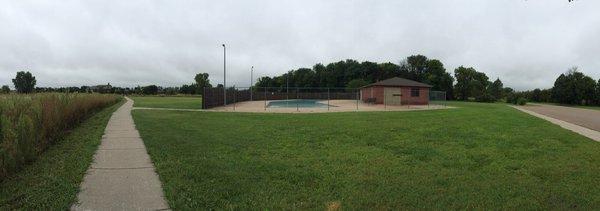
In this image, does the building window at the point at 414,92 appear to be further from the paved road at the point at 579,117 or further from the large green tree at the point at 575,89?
the large green tree at the point at 575,89

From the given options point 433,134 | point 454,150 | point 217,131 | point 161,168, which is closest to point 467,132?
point 433,134

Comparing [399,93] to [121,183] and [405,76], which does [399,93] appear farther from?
[405,76]

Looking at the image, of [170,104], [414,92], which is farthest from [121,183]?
[414,92]

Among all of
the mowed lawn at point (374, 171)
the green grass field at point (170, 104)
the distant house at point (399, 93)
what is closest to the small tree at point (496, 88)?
the distant house at point (399, 93)

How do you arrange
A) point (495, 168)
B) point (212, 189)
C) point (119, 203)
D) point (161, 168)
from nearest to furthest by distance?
point (119, 203) < point (212, 189) < point (161, 168) < point (495, 168)

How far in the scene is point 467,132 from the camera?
12.4 meters

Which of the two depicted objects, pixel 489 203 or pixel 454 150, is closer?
pixel 489 203

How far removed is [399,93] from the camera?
124 ft

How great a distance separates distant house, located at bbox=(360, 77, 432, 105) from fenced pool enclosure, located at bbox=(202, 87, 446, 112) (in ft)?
1.22

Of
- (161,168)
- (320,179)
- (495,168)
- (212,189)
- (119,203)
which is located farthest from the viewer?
(495,168)

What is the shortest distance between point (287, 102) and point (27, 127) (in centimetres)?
3706

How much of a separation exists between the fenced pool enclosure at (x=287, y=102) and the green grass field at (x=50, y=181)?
709 inches

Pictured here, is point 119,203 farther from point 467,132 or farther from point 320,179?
point 467,132

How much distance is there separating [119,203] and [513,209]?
4.50m
